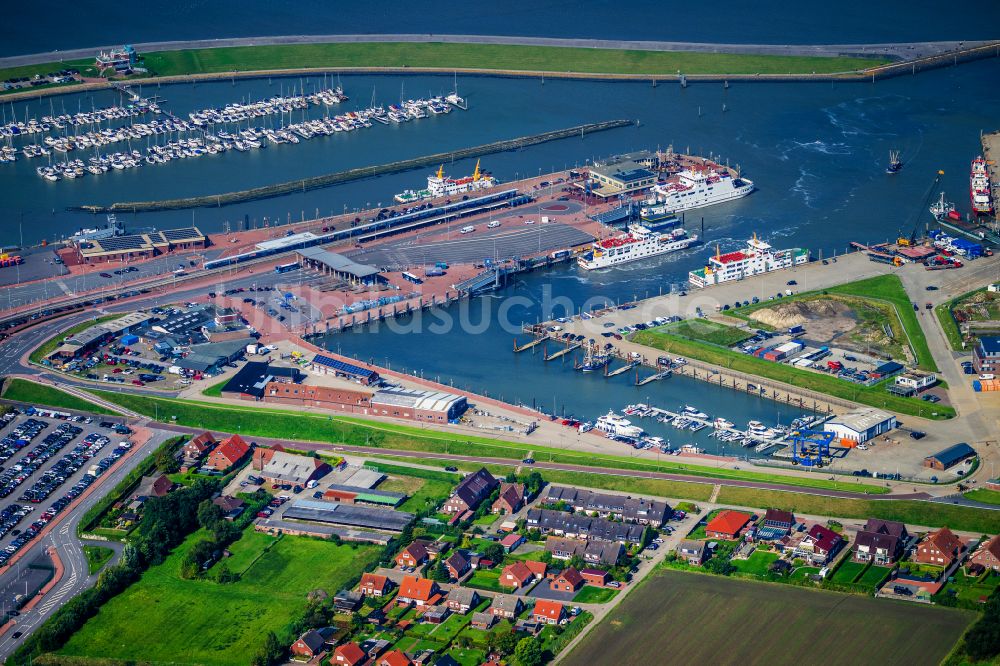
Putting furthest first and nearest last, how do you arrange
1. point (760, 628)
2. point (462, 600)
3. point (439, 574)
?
point (439, 574)
point (462, 600)
point (760, 628)

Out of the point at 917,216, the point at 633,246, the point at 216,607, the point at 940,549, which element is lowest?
the point at 216,607

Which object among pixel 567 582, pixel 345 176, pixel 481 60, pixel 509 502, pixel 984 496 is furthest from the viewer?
pixel 481 60

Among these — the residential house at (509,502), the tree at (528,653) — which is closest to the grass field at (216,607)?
the residential house at (509,502)

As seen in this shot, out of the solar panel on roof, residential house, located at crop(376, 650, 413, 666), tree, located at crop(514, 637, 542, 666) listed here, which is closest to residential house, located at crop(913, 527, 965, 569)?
tree, located at crop(514, 637, 542, 666)

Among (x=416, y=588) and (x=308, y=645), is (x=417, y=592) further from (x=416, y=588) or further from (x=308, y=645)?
(x=308, y=645)

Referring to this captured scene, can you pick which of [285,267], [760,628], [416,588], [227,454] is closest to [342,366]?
[227,454]

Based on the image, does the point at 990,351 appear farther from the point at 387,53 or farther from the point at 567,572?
Result: the point at 387,53

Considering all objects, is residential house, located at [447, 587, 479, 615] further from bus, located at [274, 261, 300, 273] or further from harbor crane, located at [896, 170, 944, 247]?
harbor crane, located at [896, 170, 944, 247]

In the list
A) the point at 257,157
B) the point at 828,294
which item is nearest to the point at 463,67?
the point at 257,157
